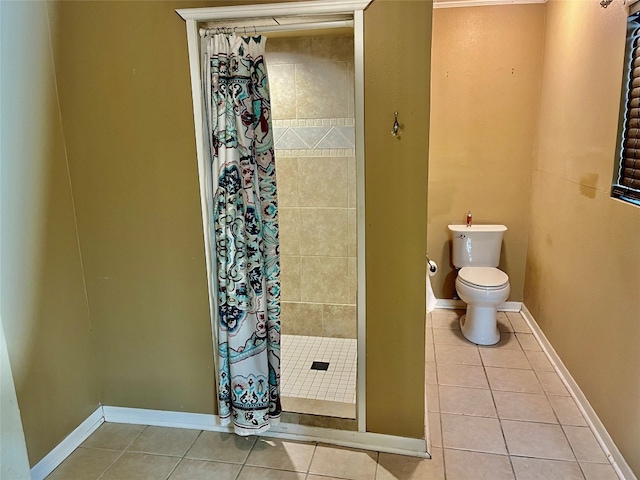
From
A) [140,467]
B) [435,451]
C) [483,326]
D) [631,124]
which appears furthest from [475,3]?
[140,467]

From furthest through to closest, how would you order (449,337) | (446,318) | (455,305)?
(455,305)
(446,318)
(449,337)

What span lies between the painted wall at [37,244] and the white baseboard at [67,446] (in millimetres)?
33

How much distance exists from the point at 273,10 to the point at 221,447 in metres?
1.92

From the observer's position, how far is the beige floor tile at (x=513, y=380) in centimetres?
252

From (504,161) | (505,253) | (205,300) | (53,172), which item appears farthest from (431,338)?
(53,172)

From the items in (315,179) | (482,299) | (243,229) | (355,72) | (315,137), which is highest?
(355,72)

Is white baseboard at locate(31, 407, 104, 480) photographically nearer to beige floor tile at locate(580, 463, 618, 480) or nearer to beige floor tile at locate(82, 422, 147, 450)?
beige floor tile at locate(82, 422, 147, 450)

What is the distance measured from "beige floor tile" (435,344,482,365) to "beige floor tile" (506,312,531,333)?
0.47 meters

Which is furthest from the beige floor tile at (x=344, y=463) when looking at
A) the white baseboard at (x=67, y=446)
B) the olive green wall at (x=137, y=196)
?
the white baseboard at (x=67, y=446)

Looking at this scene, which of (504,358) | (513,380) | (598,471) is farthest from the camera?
(504,358)

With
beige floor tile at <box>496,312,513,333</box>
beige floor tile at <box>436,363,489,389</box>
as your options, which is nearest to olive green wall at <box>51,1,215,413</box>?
beige floor tile at <box>436,363,489,389</box>

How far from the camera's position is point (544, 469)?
6.26ft

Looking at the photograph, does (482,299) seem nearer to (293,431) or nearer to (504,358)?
(504,358)

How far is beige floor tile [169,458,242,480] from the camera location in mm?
1923
